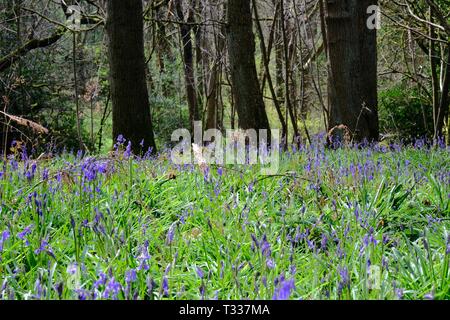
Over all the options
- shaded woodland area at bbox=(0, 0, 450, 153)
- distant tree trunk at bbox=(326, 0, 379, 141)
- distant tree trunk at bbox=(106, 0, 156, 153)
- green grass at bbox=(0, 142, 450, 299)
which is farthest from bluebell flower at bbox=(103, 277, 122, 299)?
distant tree trunk at bbox=(326, 0, 379, 141)

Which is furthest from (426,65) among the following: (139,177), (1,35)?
(139,177)

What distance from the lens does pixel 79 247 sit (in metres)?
2.74

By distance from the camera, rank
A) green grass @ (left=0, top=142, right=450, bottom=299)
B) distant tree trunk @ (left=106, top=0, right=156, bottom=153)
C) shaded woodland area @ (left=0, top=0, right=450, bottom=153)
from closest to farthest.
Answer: green grass @ (left=0, top=142, right=450, bottom=299)
distant tree trunk @ (left=106, top=0, right=156, bottom=153)
shaded woodland area @ (left=0, top=0, right=450, bottom=153)

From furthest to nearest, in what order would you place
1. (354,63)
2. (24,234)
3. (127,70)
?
(354,63) < (127,70) < (24,234)

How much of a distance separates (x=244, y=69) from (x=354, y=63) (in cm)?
155

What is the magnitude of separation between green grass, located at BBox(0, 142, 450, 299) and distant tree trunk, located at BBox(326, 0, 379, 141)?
10.5ft

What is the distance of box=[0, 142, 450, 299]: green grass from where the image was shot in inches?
91.6

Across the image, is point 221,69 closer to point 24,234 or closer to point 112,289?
point 24,234

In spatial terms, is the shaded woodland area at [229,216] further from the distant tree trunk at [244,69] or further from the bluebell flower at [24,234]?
the distant tree trunk at [244,69]

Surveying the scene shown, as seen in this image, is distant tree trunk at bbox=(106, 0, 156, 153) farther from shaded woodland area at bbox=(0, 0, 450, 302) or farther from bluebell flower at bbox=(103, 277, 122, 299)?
bluebell flower at bbox=(103, 277, 122, 299)

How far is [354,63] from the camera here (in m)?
7.90

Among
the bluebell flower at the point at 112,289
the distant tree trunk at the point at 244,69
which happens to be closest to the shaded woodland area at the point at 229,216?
the bluebell flower at the point at 112,289

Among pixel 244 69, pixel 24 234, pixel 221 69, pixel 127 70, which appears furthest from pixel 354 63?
pixel 24 234
